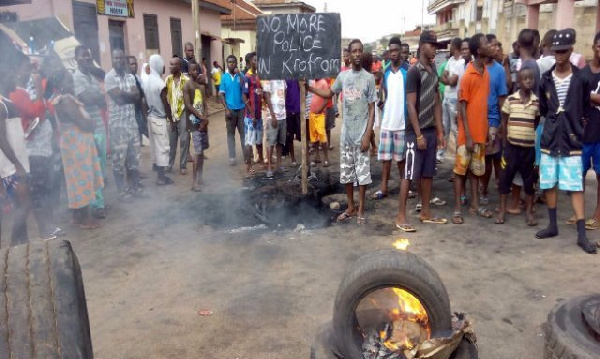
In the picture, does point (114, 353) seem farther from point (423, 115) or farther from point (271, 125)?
point (271, 125)

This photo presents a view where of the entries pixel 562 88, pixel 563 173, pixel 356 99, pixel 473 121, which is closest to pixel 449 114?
pixel 473 121

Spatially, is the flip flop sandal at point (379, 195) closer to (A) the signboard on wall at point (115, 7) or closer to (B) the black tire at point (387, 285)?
(B) the black tire at point (387, 285)

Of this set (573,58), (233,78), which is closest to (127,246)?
(233,78)

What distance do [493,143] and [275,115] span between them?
3735 millimetres

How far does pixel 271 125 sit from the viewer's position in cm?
844

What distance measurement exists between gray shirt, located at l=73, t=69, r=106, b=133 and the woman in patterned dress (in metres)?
0.45

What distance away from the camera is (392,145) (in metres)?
6.31

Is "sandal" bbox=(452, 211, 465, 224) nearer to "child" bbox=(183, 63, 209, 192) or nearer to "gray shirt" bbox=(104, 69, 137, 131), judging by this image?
"child" bbox=(183, 63, 209, 192)

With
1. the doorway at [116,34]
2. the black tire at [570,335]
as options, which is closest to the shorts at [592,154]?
the black tire at [570,335]

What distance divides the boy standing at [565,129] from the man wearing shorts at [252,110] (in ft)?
15.9

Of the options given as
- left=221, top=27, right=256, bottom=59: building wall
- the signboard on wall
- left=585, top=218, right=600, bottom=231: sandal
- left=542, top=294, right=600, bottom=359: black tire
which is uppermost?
left=221, top=27, right=256, bottom=59: building wall

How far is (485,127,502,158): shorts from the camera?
6.12 m

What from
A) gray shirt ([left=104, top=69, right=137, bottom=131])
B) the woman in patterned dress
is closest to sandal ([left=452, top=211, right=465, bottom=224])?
the woman in patterned dress

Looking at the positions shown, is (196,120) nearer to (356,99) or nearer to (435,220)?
(356,99)
